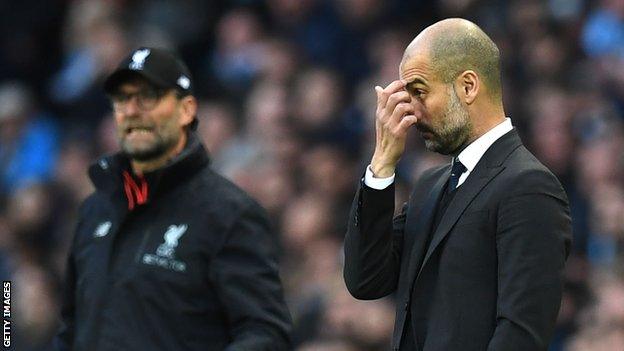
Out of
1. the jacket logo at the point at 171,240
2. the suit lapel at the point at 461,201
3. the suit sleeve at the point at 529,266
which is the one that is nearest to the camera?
the suit sleeve at the point at 529,266

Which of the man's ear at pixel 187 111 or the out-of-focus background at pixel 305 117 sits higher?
the man's ear at pixel 187 111

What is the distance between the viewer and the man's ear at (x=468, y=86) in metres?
4.05

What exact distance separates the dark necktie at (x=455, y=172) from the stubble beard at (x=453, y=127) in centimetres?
7

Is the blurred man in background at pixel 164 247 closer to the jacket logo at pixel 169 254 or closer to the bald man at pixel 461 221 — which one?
the jacket logo at pixel 169 254

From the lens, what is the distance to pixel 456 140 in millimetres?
4070

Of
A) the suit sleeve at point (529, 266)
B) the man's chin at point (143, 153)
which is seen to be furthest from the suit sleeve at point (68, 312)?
the suit sleeve at point (529, 266)

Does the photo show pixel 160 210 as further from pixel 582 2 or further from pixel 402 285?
pixel 582 2

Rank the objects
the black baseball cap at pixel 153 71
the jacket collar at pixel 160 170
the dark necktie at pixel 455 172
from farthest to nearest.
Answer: the black baseball cap at pixel 153 71 < the jacket collar at pixel 160 170 < the dark necktie at pixel 455 172

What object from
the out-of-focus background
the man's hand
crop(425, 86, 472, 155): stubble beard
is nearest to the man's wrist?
the man's hand

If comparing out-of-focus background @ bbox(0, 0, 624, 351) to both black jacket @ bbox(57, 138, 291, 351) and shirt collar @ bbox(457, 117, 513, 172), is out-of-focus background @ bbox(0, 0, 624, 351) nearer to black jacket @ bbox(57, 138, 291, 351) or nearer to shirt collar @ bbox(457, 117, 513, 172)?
black jacket @ bbox(57, 138, 291, 351)

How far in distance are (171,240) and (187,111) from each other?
1.80 ft

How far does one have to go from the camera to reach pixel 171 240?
512 centimetres

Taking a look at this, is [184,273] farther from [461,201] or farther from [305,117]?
[305,117]
